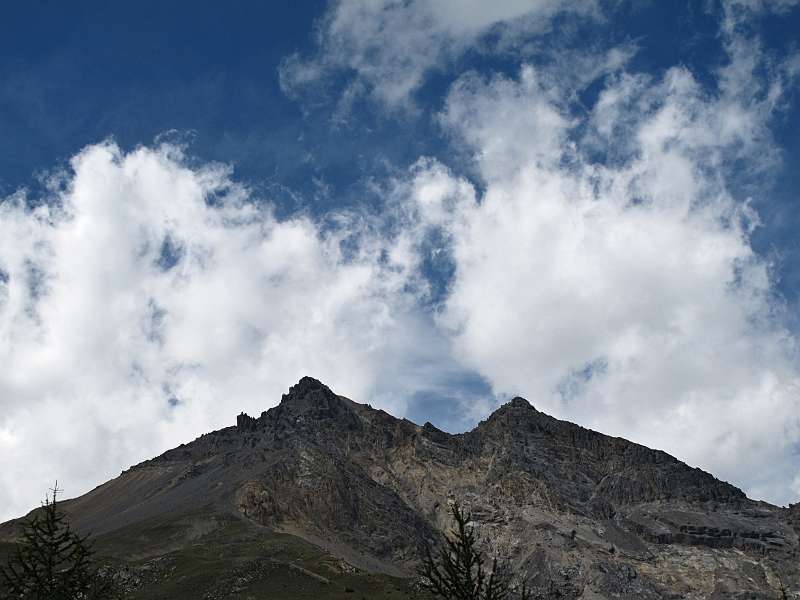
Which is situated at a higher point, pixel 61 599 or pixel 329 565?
pixel 329 565

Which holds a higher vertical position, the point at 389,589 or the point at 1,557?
the point at 1,557

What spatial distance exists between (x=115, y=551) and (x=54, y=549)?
573 feet

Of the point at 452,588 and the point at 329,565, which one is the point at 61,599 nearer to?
the point at 452,588

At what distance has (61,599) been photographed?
29.5 metres

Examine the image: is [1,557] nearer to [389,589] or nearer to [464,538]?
[389,589]

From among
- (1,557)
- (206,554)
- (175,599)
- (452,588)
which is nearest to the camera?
(452,588)

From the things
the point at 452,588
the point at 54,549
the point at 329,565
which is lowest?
the point at 452,588

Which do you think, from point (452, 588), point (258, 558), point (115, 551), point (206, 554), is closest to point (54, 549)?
point (452, 588)

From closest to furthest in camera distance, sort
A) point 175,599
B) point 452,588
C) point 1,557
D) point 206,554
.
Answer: point 452,588
point 175,599
point 1,557
point 206,554

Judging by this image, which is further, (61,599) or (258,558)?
(258,558)

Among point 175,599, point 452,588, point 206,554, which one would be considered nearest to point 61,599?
point 452,588

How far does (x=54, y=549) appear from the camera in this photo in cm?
2947

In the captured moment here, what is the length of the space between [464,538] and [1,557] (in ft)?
531

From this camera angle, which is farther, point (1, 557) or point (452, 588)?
point (1, 557)
